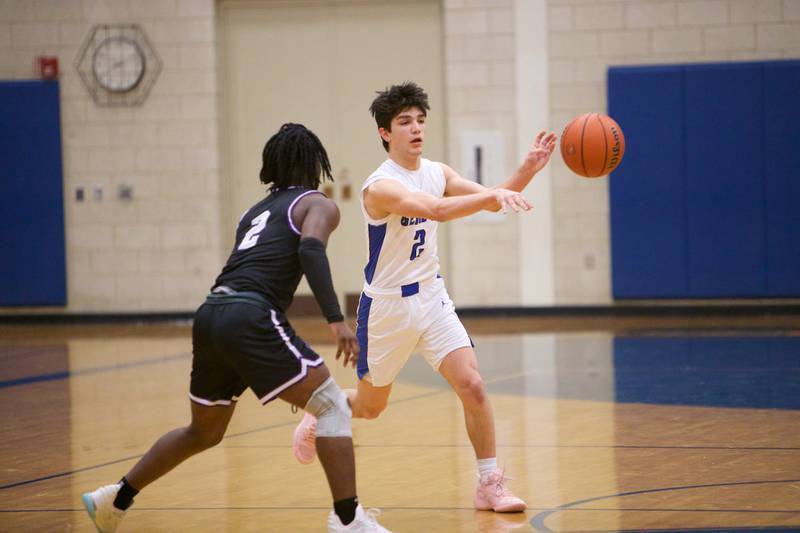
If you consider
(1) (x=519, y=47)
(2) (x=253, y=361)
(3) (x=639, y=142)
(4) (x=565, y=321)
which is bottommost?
(4) (x=565, y=321)

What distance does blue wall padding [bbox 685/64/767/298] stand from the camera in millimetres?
12992

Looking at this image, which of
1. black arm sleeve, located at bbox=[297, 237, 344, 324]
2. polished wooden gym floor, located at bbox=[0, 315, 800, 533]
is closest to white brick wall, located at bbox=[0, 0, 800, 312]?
polished wooden gym floor, located at bbox=[0, 315, 800, 533]

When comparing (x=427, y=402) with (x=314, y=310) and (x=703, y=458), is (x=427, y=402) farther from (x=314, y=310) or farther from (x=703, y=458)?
(x=314, y=310)

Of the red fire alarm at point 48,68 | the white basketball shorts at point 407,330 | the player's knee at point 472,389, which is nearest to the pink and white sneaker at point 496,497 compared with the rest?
the player's knee at point 472,389

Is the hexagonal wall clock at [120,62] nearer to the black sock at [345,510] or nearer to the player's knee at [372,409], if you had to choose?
the player's knee at [372,409]

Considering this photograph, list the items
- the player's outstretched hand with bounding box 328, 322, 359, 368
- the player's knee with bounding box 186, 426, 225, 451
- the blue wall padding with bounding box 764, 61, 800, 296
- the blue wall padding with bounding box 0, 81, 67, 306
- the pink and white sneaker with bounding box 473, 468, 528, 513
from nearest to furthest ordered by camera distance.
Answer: the player's outstretched hand with bounding box 328, 322, 359, 368
the player's knee with bounding box 186, 426, 225, 451
the pink and white sneaker with bounding box 473, 468, 528, 513
the blue wall padding with bounding box 764, 61, 800, 296
the blue wall padding with bounding box 0, 81, 67, 306

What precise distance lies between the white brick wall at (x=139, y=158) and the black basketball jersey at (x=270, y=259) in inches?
385

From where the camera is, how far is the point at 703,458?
5.69 metres

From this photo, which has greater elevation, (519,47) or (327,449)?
(519,47)

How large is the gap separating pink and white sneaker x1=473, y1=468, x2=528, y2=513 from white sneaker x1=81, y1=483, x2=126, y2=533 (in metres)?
1.49

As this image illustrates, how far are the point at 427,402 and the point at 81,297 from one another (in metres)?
7.72

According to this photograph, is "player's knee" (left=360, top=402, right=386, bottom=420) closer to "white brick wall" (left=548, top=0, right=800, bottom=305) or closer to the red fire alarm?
"white brick wall" (left=548, top=0, right=800, bottom=305)

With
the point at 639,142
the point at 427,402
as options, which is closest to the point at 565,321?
the point at 639,142

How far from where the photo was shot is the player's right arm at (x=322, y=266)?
13.5 feet
